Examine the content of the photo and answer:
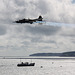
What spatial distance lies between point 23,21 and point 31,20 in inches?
174

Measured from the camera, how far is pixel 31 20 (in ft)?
369

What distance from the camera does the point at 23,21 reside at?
113m

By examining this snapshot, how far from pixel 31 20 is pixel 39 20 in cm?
460

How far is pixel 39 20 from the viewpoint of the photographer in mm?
114188

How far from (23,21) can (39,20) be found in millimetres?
8546
